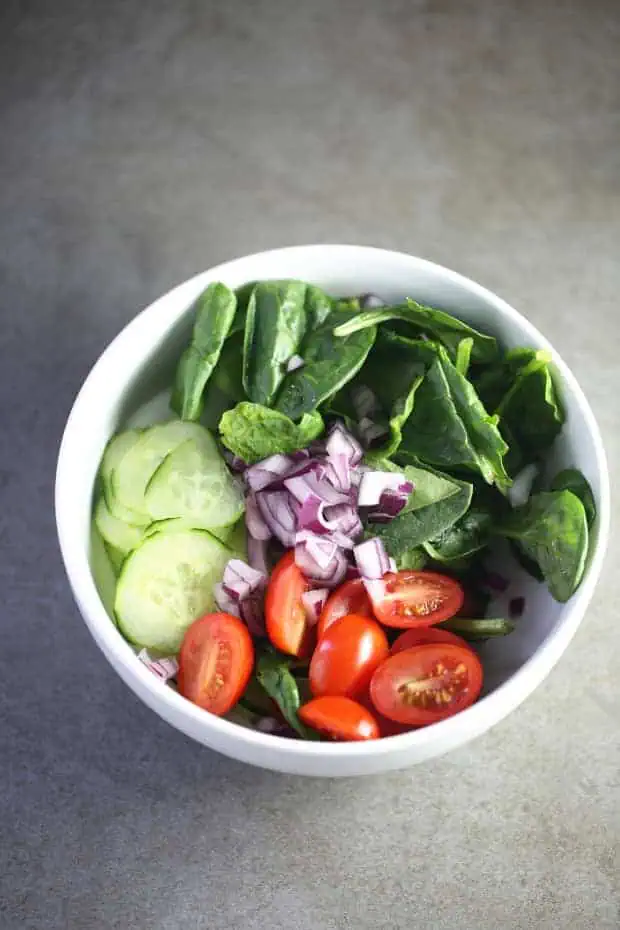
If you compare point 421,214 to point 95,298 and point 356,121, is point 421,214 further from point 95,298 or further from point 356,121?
point 95,298

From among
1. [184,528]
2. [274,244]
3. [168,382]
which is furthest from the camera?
[274,244]

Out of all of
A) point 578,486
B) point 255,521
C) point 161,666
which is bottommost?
point 161,666

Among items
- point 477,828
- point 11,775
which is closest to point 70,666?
point 11,775

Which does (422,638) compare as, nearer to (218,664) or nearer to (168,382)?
(218,664)

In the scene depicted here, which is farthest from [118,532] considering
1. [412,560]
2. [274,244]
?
[274,244]

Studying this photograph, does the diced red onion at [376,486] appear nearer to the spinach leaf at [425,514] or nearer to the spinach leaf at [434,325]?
the spinach leaf at [425,514]

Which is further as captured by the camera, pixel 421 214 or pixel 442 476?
pixel 421 214

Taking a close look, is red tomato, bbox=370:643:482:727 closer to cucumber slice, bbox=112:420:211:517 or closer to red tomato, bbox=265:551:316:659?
red tomato, bbox=265:551:316:659
